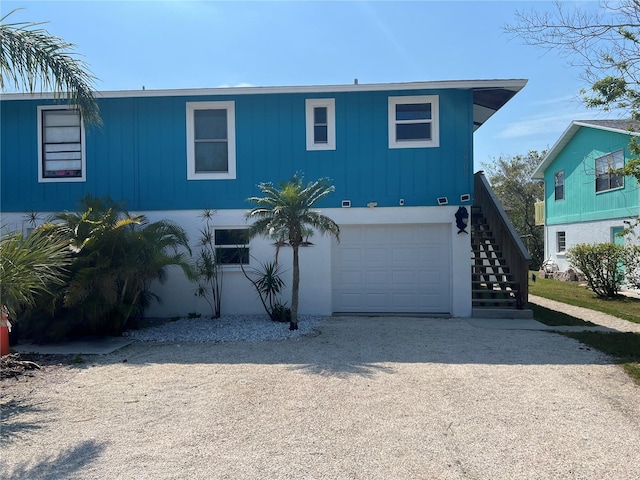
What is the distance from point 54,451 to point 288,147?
783cm

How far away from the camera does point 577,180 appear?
18578 mm

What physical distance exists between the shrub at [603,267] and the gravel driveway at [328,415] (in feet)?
25.7

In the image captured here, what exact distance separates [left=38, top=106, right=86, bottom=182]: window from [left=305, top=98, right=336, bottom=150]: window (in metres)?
5.42

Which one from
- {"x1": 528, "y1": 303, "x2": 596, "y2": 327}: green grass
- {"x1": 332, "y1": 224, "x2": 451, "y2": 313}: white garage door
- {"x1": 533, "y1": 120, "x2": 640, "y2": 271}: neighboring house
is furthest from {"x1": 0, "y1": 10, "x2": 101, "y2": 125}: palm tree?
{"x1": 533, "y1": 120, "x2": 640, "y2": 271}: neighboring house

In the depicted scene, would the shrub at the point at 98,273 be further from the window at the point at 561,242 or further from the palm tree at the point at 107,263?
the window at the point at 561,242

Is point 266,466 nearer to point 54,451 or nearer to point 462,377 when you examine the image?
point 54,451

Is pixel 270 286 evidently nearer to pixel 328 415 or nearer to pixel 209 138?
pixel 209 138

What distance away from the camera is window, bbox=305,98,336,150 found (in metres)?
10.4

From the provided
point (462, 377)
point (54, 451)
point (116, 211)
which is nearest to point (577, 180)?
point (462, 377)

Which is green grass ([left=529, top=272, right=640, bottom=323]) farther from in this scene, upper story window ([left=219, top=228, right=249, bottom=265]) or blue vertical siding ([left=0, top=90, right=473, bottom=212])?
upper story window ([left=219, top=228, right=249, bottom=265])

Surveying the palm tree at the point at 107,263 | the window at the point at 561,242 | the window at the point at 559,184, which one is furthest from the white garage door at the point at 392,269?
the window at the point at 559,184

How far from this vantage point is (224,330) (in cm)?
888

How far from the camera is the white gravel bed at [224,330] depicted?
27.1ft

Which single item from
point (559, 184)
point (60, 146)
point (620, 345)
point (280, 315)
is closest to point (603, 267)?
point (620, 345)
